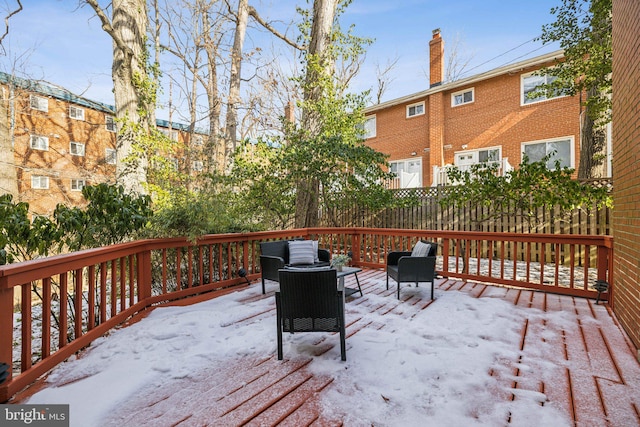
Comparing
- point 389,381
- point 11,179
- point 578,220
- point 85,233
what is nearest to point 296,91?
point 11,179

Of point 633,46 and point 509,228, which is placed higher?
point 633,46

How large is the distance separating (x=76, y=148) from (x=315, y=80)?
Answer: 43.8 feet

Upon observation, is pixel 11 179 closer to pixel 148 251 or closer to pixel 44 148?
pixel 148 251

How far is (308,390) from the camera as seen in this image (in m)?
2.09

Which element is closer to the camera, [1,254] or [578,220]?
[1,254]

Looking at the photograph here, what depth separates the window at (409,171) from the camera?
38.2ft

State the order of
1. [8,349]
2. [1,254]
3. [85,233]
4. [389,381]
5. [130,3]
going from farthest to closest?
[130,3]
[85,233]
[1,254]
[389,381]
[8,349]

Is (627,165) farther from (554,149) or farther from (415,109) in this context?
(415,109)

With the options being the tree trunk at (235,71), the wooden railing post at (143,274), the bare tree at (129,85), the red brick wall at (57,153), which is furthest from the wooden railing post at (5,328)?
the red brick wall at (57,153)

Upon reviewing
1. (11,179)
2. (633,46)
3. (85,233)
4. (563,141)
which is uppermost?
(563,141)

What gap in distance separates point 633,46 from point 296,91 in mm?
11638

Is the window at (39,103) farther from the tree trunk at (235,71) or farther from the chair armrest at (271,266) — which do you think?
the chair armrest at (271,266)

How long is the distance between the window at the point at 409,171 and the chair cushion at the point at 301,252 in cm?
771

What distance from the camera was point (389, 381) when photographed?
85.0 inches
